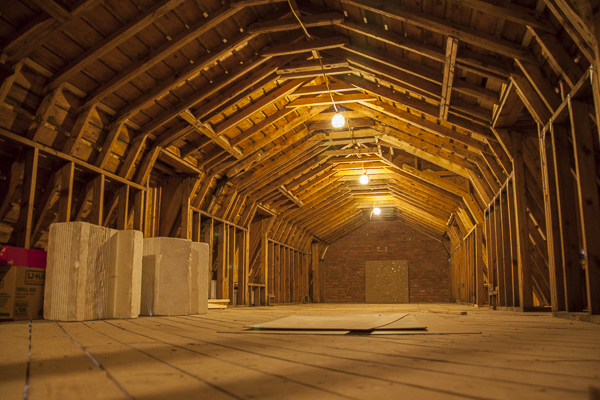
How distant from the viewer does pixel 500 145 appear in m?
6.90

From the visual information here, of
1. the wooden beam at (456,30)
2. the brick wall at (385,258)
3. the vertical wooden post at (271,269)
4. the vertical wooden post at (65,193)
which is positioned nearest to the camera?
the wooden beam at (456,30)

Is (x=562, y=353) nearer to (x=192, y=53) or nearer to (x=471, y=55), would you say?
(x=471, y=55)

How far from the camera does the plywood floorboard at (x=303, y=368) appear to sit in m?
1.21

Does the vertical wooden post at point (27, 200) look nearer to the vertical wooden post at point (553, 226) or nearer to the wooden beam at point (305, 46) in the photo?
the wooden beam at point (305, 46)

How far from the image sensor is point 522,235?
624 cm

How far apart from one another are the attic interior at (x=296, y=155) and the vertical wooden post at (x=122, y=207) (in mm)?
63

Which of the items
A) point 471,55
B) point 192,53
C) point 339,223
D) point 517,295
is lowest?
point 517,295

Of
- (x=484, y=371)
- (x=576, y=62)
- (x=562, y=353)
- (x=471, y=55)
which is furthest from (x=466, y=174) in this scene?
(x=484, y=371)

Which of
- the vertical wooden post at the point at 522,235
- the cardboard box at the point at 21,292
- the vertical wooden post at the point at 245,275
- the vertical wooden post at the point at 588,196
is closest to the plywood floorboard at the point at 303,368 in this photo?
the vertical wooden post at the point at 588,196

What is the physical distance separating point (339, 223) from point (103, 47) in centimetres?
1260

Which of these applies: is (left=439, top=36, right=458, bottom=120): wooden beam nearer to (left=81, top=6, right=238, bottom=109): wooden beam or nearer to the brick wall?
(left=81, top=6, right=238, bottom=109): wooden beam

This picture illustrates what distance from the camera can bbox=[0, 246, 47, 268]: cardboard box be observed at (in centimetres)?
425

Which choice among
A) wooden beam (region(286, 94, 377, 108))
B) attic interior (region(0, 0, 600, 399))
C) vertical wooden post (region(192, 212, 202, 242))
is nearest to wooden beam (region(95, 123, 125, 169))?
attic interior (region(0, 0, 600, 399))

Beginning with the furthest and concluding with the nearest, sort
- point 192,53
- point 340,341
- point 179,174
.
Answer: point 179,174 < point 192,53 < point 340,341
